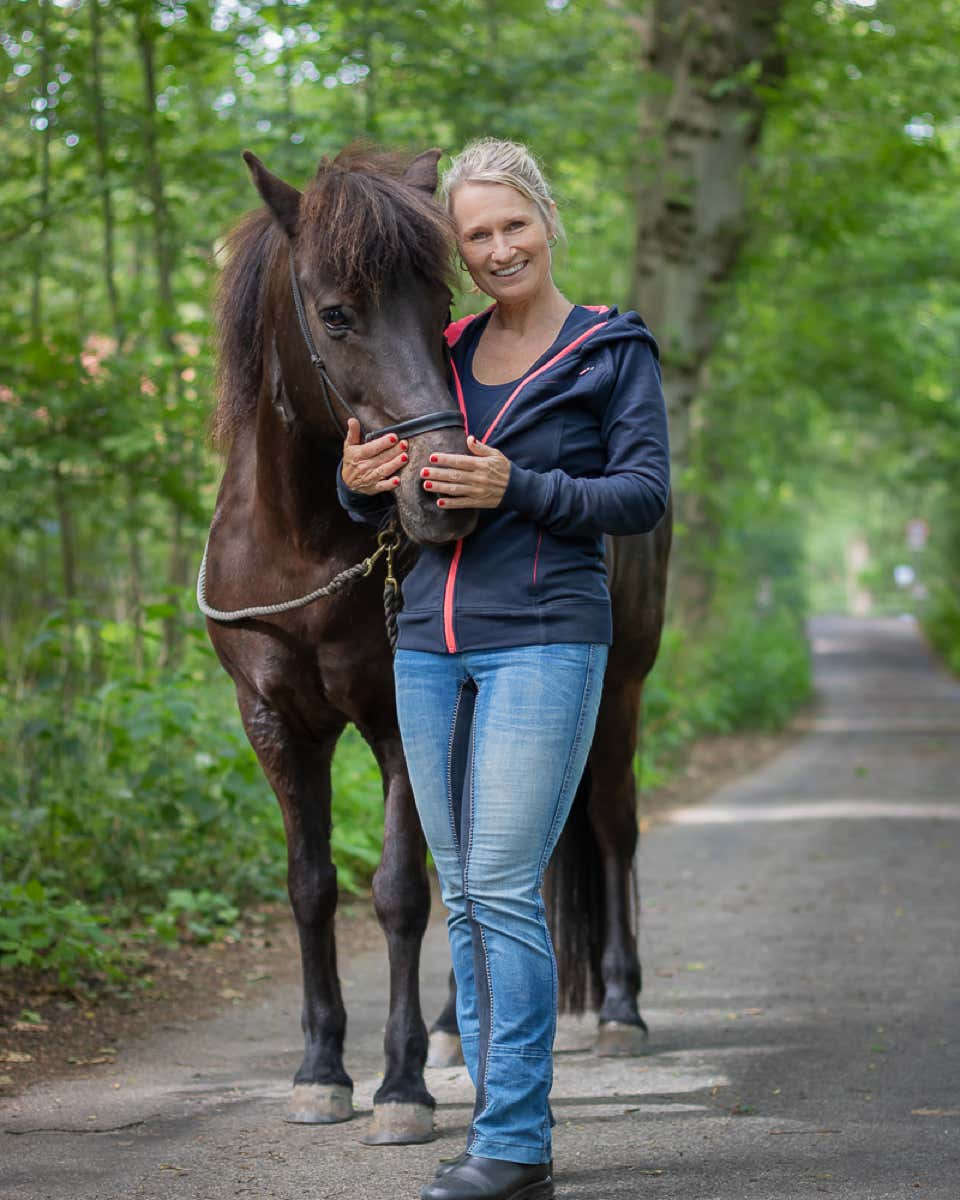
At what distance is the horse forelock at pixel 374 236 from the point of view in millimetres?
3283

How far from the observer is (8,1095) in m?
4.11

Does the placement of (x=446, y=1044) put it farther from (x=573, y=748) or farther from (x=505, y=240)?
(x=505, y=240)

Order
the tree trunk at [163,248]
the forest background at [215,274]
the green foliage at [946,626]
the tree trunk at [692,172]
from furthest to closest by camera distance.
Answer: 1. the green foliage at [946,626]
2. the tree trunk at [692,172]
3. the tree trunk at [163,248]
4. the forest background at [215,274]

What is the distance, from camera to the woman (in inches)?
119

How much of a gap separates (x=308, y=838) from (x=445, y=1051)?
0.93 m

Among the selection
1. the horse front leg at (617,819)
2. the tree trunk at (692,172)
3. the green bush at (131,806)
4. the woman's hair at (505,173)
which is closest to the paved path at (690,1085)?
the horse front leg at (617,819)

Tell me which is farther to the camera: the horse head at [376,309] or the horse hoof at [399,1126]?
the horse hoof at [399,1126]

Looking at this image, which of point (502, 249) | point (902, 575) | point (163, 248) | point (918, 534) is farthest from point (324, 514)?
point (902, 575)

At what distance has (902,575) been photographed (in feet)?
241

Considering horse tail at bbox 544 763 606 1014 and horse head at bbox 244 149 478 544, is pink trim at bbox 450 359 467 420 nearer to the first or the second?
horse head at bbox 244 149 478 544

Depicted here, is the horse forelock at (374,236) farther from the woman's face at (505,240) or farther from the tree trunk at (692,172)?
the tree trunk at (692,172)

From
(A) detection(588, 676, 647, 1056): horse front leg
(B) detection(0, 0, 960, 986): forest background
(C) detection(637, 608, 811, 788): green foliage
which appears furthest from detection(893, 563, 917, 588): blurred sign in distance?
(A) detection(588, 676, 647, 1056): horse front leg

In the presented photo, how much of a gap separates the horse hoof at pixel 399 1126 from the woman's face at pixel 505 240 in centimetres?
194

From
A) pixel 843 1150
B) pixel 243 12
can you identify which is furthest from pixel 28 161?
pixel 843 1150
